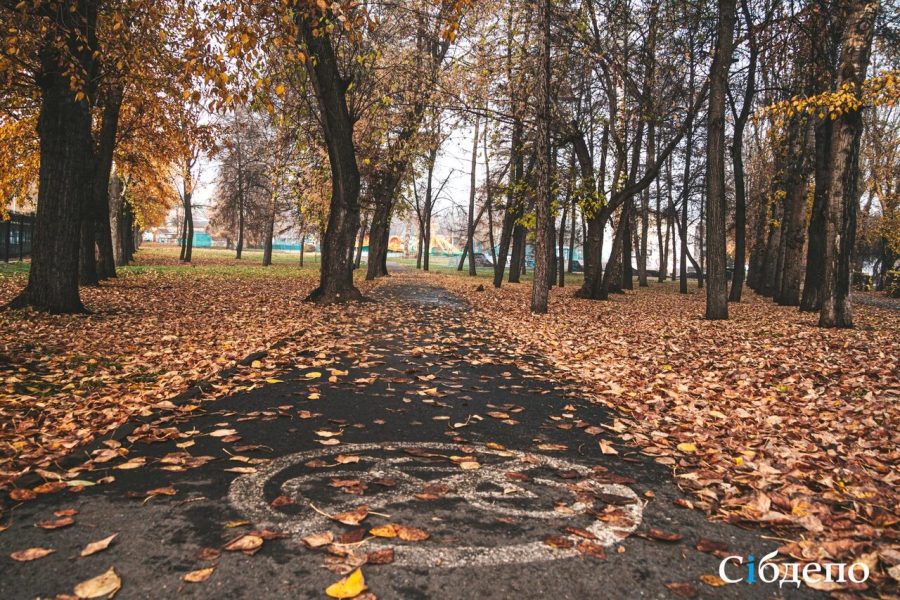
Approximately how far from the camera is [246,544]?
2.52 meters

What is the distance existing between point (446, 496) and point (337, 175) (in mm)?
12194

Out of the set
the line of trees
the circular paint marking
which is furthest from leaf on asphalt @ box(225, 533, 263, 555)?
the line of trees

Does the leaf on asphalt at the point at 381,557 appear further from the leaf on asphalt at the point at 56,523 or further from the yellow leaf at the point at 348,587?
the leaf on asphalt at the point at 56,523

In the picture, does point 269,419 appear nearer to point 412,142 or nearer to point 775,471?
point 775,471

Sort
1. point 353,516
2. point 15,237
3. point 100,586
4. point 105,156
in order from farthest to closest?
point 15,237 < point 105,156 < point 353,516 < point 100,586

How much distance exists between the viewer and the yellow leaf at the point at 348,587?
2174mm

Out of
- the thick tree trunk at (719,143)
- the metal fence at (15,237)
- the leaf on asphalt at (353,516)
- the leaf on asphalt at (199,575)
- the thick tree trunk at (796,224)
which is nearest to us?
the leaf on asphalt at (199,575)

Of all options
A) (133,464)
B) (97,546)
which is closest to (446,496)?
(97,546)

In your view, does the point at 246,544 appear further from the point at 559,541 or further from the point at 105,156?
the point at 105,156

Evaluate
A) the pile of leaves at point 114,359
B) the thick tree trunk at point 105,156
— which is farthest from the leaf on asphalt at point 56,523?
the thick tree trunk at point 105,156

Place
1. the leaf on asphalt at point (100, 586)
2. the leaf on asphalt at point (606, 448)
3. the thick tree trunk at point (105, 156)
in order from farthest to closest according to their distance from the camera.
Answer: the thick tree trunk at point (105, 156) < the leaf on asphalt at point (606, 448) < the leaf on asphalt at point (100, 586)

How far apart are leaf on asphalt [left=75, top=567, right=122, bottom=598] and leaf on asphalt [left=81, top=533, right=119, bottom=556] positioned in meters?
0.24

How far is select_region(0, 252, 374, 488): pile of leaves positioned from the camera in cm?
433

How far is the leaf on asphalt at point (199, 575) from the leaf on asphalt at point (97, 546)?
1.77ft
